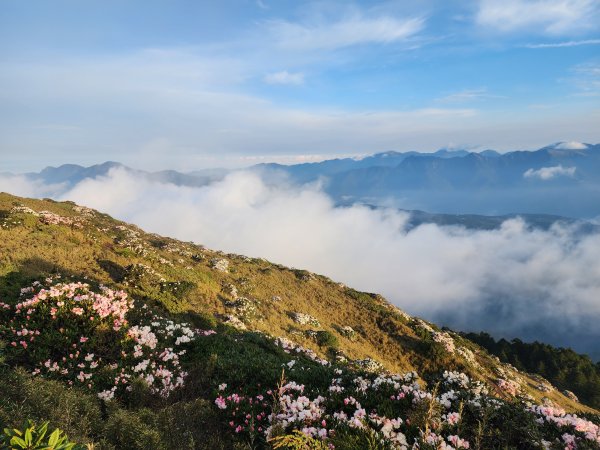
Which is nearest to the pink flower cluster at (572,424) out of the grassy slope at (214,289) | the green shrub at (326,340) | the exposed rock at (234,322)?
the exposed rock at (234,322)

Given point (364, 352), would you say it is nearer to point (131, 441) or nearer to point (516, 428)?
point (516, 428)

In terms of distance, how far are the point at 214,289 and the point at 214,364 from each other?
16.7 meters

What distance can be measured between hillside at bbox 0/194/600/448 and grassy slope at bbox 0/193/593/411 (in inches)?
5.2

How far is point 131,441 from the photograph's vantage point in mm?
6988

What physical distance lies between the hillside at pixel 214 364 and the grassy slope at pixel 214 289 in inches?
5.2

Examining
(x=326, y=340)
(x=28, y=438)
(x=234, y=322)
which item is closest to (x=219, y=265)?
(x=234, y=322)

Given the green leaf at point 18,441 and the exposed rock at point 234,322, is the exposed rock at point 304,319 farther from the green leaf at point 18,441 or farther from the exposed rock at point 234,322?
the green leaf at point 18,441

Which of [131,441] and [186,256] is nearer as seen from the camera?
[131,441]

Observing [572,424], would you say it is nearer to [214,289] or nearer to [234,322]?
[234,322]

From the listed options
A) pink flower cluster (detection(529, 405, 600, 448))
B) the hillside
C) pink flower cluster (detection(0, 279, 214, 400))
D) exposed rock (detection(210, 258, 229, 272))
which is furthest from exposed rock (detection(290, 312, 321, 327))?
pink flower cluster (detection(529, 405, 600, 448))

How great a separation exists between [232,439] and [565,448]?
7075mm

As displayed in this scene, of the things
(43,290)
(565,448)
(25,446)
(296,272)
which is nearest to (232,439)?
(25,446)

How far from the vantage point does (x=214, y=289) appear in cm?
2819

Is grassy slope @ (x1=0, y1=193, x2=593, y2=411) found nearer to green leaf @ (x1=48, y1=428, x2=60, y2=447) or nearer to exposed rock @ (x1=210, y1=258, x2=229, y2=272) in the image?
exposed rock @ (x1=210, y1=258, x2=229, y2=272)
